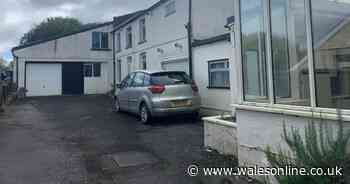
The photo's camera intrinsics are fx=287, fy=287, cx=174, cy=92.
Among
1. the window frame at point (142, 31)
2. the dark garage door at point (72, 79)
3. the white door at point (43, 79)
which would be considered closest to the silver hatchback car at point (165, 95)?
the window frame at point (142, 31)

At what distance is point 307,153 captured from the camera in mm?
3012

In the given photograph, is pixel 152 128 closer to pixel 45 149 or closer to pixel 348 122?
pixel 45 149

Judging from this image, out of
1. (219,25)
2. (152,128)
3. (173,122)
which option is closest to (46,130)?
(152,128)

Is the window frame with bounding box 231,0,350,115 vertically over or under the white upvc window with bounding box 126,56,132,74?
under

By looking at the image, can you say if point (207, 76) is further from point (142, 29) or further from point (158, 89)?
point (142, 29)

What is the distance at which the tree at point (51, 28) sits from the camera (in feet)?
130

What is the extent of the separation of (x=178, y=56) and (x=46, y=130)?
601cm

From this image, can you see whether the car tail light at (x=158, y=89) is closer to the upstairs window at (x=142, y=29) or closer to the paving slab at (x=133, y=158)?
the paving slab at (x=133, y=158)

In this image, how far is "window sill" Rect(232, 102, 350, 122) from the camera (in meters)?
2.98

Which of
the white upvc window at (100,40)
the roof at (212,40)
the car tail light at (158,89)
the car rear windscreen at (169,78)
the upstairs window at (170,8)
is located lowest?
the car tail light at (158,89)

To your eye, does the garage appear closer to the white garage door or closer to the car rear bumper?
the white garage door

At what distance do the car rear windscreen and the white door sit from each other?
15.4 m

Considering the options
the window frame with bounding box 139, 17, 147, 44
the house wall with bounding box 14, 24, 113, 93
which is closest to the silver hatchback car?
the window frame with bounding box 139, 17, 147, 44

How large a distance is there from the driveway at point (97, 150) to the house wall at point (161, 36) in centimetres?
390
